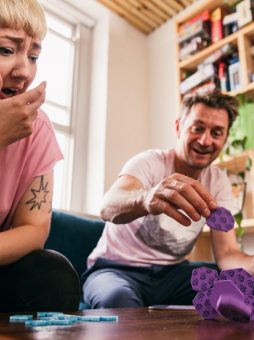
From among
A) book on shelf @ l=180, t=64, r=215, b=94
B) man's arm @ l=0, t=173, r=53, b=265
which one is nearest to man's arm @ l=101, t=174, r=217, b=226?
man's arm @ l=0, t=173, r=53, b=265

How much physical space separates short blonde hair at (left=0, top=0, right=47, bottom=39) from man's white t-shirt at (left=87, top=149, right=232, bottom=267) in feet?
1.97

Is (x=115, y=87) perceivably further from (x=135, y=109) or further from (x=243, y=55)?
(x=243, y=55)

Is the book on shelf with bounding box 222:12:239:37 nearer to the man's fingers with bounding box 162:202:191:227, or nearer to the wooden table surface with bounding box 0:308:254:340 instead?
the man's fingers with bounding box 162:202:191:227

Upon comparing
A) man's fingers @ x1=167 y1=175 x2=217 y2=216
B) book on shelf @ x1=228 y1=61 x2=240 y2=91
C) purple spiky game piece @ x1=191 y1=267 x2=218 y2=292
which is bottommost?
purple spiky game piece @ x1=191 y1=267 x2=218 y2=292

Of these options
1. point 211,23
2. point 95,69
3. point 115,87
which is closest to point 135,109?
point 115,87

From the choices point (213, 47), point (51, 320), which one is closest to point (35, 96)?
point (51, 320)

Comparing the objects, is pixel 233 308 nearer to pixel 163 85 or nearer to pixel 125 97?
pixel 125 97

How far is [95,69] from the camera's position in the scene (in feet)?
9.68

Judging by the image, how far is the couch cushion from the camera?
64.8 inches

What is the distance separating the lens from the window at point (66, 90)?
2.66 metres

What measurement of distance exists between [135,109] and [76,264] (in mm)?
1634

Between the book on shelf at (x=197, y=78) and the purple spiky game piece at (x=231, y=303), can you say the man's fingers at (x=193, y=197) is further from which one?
the book on shelf at (x=197, y=78)

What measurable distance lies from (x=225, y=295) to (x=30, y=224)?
21.8 inches

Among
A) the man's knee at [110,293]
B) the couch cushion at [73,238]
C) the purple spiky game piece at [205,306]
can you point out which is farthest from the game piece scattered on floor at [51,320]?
the couch cushion at [73,238]
